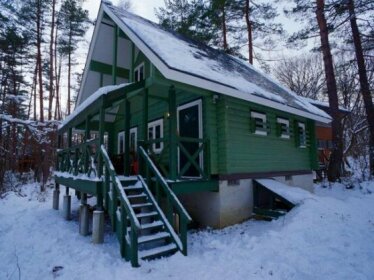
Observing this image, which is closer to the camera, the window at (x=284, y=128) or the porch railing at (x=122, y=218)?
the porch railing at (x=122, y=218)

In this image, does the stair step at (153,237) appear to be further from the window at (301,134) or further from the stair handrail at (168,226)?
the window at (301,134)

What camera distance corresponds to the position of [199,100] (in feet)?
25.6

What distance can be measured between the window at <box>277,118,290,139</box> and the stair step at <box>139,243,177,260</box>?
6138 mm

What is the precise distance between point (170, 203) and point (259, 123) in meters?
4.51

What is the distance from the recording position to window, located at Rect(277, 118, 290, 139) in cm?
967

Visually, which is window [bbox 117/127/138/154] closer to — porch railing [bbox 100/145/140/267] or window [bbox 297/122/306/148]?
porch railing [bbox 100/145/140/267]

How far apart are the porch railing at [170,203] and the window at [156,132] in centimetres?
275

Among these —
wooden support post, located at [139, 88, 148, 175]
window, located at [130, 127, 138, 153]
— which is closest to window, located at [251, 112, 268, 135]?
wooden support post, located at [139, 88, 148, 175]

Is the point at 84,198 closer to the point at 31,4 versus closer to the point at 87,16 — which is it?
the point at 31,4

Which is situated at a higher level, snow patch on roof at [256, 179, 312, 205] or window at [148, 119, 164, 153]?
window at [148, 119, 164, 153]

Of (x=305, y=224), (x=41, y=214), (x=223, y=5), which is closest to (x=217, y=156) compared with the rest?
(x=305, y=224)

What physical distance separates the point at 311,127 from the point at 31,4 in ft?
61.6

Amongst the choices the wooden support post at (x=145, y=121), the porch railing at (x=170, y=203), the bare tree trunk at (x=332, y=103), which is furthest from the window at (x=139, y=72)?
the bare tree trunk at (x=332, y=103)

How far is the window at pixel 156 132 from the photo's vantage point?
9633mm
